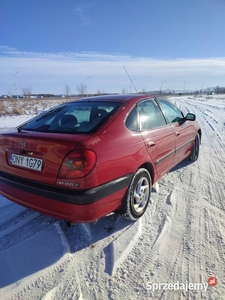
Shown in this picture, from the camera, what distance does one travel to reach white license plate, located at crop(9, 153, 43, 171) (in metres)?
2.05

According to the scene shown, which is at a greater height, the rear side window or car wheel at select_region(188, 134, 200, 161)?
the rear side window

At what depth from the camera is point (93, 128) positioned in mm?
2186

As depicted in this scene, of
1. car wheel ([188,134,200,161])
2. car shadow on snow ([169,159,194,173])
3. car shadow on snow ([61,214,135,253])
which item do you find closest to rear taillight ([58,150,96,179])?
car shadow on snow ([61,214,135,253])

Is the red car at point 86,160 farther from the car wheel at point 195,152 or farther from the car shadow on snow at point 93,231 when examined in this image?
the car wheel at point 195,152

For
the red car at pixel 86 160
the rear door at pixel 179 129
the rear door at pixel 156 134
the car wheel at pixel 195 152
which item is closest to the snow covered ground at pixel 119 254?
the red car at pixel 86 160

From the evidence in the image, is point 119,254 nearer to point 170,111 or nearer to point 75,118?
point 75,118

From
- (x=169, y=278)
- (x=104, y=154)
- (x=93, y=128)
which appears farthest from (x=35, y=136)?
(x=169, y=278)

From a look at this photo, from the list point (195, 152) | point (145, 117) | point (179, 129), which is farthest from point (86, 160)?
point (195, 152)

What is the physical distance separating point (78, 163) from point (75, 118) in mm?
1069

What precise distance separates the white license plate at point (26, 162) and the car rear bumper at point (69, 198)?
16 cm

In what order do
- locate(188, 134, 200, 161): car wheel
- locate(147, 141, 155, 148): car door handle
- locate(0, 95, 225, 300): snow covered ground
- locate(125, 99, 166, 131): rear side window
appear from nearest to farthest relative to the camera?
locate(0, 95, 225, 300): snow covered ground → locate(125, 99, 166, 131): rear side window → locate(147, 141, 155, 148): car door handle → locate(188, 134, 200, 161): car wheel

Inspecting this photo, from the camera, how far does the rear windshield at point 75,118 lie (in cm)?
229

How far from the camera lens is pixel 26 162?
2.13 meters

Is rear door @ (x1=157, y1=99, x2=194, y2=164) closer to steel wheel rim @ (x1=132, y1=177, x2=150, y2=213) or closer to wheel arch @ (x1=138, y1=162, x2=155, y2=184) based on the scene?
wheel arch @ (x1=138, y1=162, x2=155, y2=184)
